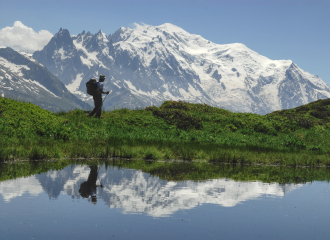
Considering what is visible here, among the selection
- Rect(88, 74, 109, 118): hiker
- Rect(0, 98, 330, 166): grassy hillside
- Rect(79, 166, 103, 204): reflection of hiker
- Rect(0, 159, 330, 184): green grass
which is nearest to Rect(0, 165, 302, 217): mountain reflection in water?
Rect(79, 166, 103, 204): reflection of hiker

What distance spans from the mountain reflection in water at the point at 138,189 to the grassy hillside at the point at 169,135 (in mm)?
4833

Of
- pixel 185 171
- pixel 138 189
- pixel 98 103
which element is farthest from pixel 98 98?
pixel 138 189

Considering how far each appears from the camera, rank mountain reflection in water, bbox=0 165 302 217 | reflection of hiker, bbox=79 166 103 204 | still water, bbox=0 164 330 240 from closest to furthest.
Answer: still water, bbox=0 164 330 240 < mountain reflection in water, bbox=0 165 302 217 < reflection of hiker, bbox=79 166 103 204

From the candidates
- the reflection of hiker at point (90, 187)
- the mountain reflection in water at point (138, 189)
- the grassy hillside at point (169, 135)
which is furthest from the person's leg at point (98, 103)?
the reflection of hiker at point (90, 187)

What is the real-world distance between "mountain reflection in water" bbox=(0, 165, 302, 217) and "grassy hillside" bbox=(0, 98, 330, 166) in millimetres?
4833

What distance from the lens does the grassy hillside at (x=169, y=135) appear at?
1961 centimetres

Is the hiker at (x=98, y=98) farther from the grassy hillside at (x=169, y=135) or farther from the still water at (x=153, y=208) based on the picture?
the still water at (x=153, y=208)

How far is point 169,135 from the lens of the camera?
2866 cm

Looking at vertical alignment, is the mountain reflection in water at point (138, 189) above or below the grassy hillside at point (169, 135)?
below

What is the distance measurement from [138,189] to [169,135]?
56.4 feet

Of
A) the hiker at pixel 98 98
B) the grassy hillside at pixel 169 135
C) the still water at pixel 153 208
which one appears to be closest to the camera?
the still water at pixel 153 208

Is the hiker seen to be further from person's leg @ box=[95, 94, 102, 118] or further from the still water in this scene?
the still water

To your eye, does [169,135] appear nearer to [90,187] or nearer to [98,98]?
[98,98]

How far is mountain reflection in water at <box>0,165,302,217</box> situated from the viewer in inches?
389
